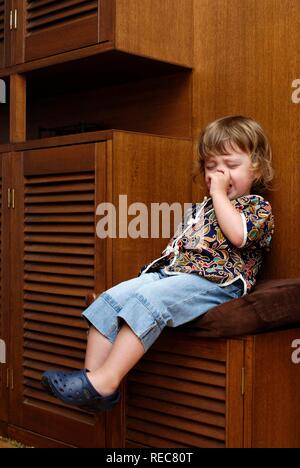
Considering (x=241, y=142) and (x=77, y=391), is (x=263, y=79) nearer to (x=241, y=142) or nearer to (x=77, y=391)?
(x=241, y=142)

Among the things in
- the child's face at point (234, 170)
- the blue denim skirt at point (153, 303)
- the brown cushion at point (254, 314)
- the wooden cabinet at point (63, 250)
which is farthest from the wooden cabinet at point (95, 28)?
the brown cushion at point (254, 314)

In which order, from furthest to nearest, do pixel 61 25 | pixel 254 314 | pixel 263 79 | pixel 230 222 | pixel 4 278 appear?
1. pixel 4 278
2. pixel 61 25
3. pixel 263 79
4. pixel 230 222
5. pixel 254 314

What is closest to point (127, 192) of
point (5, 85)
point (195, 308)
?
point (195, 308)

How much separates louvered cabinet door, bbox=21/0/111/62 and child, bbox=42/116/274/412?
0.42 meters

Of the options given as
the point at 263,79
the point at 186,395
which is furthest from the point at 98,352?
the point at 263,79

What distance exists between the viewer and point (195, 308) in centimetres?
157

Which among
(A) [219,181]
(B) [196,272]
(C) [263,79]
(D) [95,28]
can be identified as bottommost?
(B) [196,272]

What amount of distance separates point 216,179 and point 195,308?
1.11 feet

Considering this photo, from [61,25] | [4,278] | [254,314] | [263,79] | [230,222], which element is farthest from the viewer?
[4,278]

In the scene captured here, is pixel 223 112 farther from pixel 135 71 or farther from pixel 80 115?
pixel 80 115

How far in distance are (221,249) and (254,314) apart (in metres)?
0.22

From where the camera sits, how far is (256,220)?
1.66m

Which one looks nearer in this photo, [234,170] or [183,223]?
[234,170]

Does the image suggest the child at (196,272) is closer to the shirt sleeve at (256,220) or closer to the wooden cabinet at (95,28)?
the shirt sleeve at (256,220)
